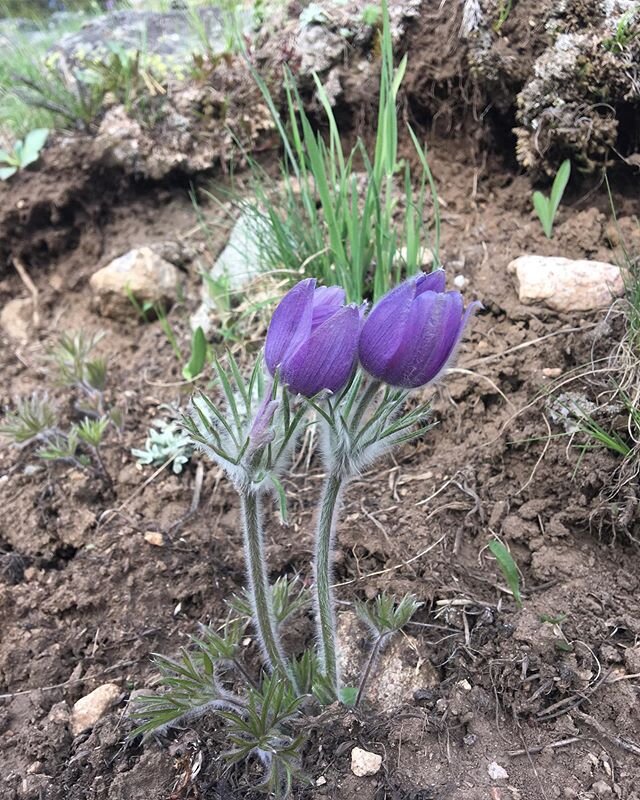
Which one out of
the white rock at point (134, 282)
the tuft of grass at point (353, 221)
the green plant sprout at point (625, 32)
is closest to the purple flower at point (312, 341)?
the tuft of grass at point (353, 221)

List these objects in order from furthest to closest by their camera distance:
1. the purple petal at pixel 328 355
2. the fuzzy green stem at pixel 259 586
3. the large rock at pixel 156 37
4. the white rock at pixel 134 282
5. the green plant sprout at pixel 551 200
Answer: the large rock at pixel 156 37 → the white rock at pixel 134 282 → the green plant sprout at pixel 551 200 → the fuzzy green stem at pixel 259 586 → the purple petal at pixel 328 355

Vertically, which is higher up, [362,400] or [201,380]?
[362,400]

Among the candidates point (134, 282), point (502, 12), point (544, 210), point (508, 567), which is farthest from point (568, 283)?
point (134, 282)

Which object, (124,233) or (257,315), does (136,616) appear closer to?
(257,315)

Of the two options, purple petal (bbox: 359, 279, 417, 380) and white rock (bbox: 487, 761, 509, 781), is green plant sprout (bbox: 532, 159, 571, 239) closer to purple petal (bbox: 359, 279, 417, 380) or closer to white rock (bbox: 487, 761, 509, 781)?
purple petal (bbox: 359, 279, 417, 380)

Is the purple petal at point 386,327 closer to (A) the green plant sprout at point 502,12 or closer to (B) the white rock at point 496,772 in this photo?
(B) the white rock at point 496,772

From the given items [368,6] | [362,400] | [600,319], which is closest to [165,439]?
[362,400]

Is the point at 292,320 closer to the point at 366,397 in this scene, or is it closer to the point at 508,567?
the point at 366,397
